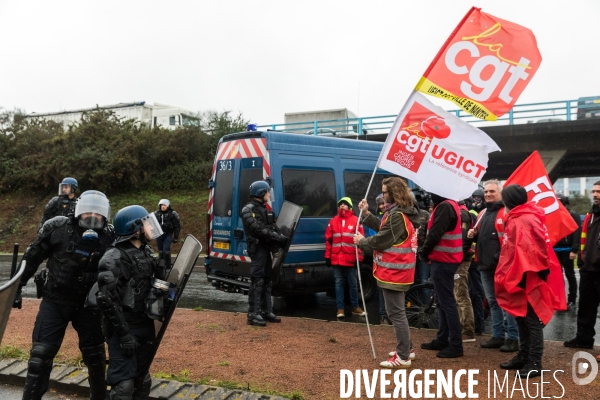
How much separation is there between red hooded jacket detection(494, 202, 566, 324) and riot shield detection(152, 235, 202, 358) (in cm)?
297

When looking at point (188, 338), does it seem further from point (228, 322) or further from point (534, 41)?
point (534, 41)

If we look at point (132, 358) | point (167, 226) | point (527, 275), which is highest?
point (527, 275)

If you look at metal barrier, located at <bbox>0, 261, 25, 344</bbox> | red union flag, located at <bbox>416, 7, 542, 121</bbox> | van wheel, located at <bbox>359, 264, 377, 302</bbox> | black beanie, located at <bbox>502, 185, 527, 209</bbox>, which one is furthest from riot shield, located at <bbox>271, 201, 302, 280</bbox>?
metal barrier, located at <bbox>0, 261, 25, 344</bbox>

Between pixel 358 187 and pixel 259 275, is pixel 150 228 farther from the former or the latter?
pixel 358 187

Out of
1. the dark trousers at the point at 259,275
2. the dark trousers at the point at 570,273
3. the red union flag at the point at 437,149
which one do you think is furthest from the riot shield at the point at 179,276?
the dark trousers at the point at 570,273

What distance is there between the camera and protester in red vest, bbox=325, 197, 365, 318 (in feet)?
28.4

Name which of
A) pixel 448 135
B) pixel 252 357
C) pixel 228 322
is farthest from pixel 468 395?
pixel 228 322

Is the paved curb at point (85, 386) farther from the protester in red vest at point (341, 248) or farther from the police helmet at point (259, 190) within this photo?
the protester in red vest at point (341, 248)

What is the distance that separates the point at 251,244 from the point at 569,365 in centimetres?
414

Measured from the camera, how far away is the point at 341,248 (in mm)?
8672

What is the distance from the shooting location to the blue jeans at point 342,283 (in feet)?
28.6

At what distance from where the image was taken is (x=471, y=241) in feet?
23.6

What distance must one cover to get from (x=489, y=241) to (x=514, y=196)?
3.99 ft

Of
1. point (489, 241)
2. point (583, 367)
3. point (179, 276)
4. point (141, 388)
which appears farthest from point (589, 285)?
point (141, 388)
